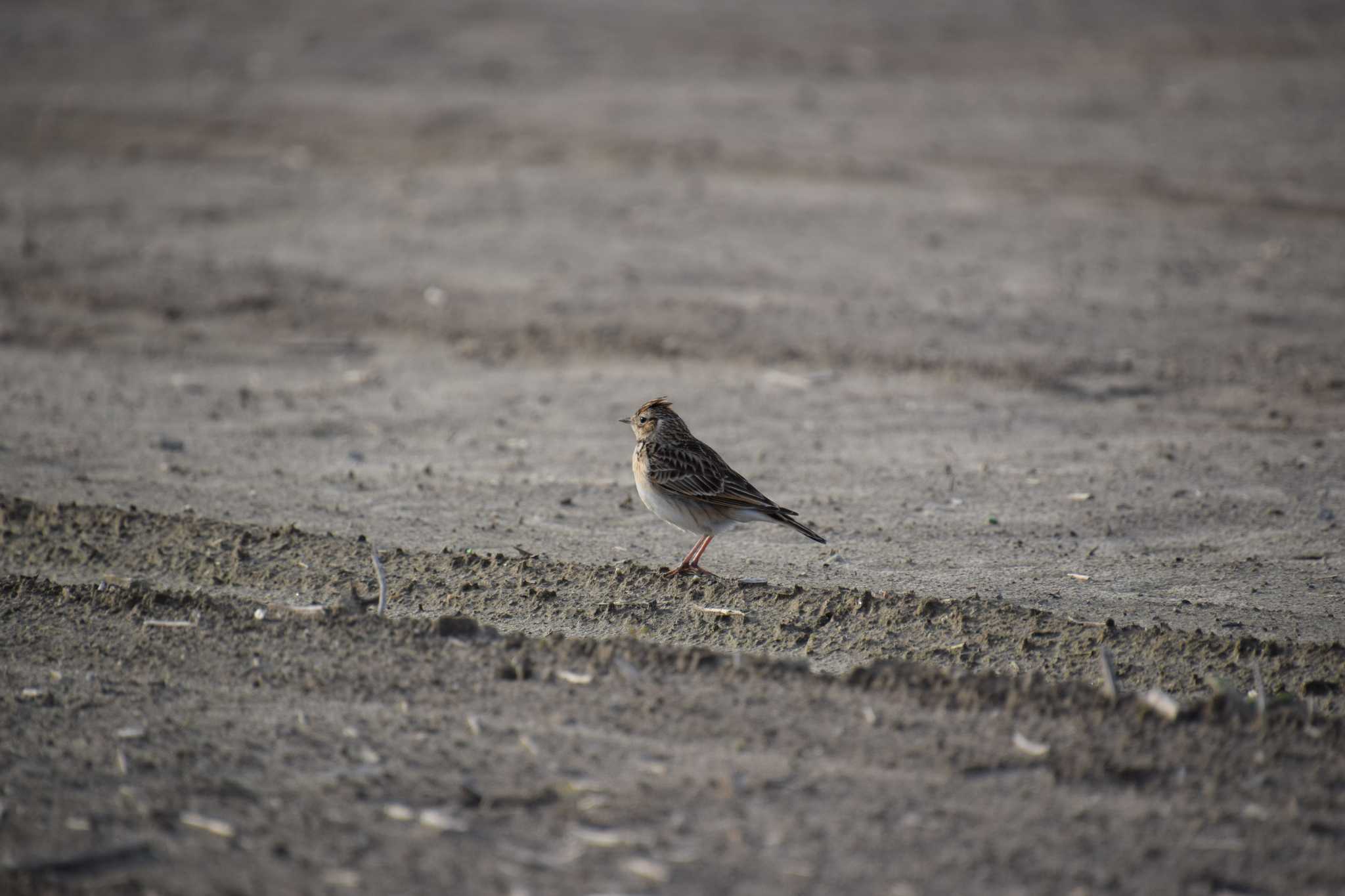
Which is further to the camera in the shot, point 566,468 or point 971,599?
point 566,468

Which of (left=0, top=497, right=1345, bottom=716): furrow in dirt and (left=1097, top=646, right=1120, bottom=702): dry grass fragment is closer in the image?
(left=1097, top=646, right=1120, bottom=702): dry grass fragment

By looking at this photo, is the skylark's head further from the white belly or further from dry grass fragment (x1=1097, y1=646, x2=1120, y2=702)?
dry grass fragment (x1=1097, y1=646, x2=1120, y2=702)

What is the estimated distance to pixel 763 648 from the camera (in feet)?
21.1

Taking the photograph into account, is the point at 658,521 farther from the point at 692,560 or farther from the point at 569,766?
the point at 569,766

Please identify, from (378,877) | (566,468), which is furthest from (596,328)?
(378,877)

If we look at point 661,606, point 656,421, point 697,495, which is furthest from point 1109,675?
point 656,421

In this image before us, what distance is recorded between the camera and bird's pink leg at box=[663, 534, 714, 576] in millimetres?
7277

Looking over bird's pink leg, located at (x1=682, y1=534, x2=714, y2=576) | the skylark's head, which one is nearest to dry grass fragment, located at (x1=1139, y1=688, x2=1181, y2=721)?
bird's pink leg, located at (x1=682, y1=534, x2=714, y2=576)

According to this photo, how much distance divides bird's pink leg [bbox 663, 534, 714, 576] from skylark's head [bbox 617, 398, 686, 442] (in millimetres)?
656

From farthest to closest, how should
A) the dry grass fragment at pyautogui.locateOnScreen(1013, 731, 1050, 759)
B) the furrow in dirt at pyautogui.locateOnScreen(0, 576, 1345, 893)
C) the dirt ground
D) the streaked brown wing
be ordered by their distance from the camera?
the streaked brown wing < the dry grass fragment at pyautogui.locateOnScreen(1013, 731, 1050, 759) < the dirt ground < the furrow in dirt at pyautogui.locateOnScreen(0, 576, 1345, 893)

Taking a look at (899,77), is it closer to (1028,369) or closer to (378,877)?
(1028,369)

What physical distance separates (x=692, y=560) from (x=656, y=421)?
3.27 ft

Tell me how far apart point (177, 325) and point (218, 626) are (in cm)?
673

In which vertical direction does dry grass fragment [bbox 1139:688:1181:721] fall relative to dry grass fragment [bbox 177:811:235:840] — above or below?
above
